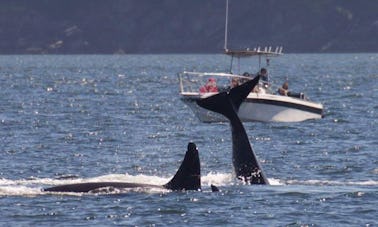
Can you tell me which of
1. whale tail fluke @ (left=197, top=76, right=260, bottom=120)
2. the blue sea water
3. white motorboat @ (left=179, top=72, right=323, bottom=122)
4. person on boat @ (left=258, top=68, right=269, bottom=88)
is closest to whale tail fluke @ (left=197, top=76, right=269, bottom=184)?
whale tail fluke @ (left=197, top=76, right=260, bottom=120)

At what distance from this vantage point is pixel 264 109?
72.2 m

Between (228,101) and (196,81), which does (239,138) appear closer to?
(228,101)

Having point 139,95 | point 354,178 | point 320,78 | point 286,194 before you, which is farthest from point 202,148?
point 320,78

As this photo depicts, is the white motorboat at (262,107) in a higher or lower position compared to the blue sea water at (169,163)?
higher

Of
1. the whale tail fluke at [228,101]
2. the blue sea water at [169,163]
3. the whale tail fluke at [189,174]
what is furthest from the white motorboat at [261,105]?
the whale tail fluke at [189,174]

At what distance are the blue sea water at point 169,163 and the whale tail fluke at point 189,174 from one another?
36 centimetres

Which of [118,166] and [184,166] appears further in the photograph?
[118,166]

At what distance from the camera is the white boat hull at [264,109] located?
2810 inches

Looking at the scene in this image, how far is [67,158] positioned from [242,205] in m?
16.1

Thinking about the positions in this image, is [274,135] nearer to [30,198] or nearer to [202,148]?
[202,148]

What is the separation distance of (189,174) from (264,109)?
32013 millimetres

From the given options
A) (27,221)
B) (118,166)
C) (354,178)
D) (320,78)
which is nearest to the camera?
(27,221)

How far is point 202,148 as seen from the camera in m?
59.3

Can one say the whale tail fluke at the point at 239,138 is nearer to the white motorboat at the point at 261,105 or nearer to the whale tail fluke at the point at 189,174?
the whale tail fluke at the point at 189,174
